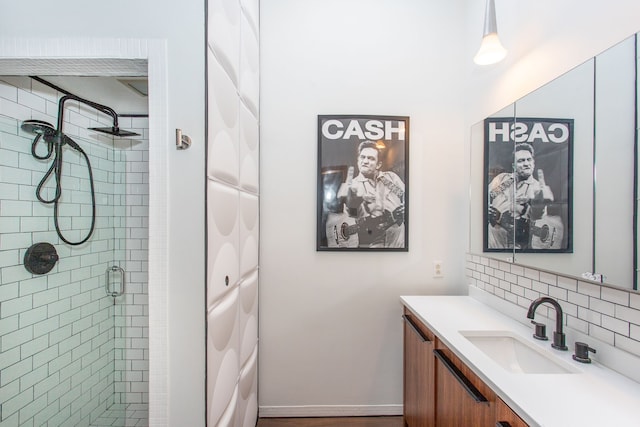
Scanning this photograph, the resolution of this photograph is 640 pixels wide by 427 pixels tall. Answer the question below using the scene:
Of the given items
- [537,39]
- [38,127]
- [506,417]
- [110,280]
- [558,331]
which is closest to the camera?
[506,417]

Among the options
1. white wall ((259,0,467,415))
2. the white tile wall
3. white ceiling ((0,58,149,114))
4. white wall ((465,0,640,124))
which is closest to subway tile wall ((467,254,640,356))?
white wall ((259,0,467,415))

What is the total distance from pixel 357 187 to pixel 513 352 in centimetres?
129

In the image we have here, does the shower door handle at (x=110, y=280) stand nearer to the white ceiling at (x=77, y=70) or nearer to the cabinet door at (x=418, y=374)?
the white ceiling at (x=77, y=70)

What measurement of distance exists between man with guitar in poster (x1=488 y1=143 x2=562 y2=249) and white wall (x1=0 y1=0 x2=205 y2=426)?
1.53 m

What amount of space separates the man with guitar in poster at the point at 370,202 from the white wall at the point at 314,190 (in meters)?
0.13

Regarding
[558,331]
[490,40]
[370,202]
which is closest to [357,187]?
[370,202]

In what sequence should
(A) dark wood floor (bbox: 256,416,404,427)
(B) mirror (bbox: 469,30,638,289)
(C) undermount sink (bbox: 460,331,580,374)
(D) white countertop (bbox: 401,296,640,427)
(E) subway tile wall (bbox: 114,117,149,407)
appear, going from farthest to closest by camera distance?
(A) dark wood floor (bbox: 256,416,404,427) < (E) subway tile wall (bbox: 114,117,149,407) < (C) undermount sink (bbox: 460,331,580,374) < (B) mirror (bbox: 469,30,638,289) < (D) white countertop (bbox: 401,296,640,427)

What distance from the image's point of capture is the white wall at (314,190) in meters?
2.12

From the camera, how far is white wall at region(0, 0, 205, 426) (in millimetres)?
1084

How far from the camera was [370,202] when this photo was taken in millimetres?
2094

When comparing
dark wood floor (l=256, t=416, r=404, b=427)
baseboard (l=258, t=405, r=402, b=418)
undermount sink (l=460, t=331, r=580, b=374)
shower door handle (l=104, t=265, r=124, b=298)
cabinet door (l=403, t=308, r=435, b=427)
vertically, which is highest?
shower door handle (l=104, t=265, r=124, b=298)

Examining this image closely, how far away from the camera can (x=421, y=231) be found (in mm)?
2152

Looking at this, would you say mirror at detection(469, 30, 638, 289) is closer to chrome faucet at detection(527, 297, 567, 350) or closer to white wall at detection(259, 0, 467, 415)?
chrome faucet at detection(527, 297, 567, 350)

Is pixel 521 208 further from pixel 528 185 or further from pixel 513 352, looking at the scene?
pixel 513 352
